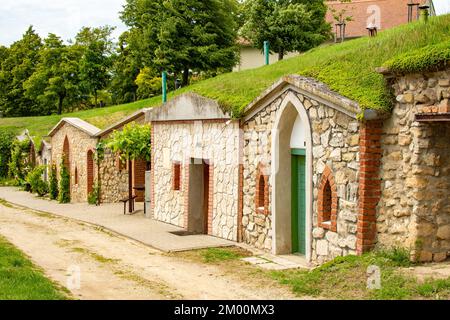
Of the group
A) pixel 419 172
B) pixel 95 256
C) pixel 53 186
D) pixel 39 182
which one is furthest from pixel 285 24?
pixel 419 172

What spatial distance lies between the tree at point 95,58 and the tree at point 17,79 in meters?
5.96

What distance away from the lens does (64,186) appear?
85.1 feet

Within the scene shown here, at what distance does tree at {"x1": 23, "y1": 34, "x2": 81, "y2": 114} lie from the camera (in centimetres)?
5025

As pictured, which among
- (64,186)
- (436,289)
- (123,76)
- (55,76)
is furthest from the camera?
(55,76)

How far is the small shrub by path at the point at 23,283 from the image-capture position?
25.6 feet

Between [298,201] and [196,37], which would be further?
[196,37]

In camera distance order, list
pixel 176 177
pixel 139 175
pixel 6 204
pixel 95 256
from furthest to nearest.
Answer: pixel 6 204 < pixel 139 175 < pixel 176 177 < pixel 95 256

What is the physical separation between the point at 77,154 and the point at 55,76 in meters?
27.4

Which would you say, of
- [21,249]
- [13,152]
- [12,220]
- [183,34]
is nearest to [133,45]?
[183,34]

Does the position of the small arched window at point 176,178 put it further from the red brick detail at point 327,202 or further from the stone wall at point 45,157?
the stone wall at point 45,157

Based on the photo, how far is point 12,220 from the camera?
19062 mm

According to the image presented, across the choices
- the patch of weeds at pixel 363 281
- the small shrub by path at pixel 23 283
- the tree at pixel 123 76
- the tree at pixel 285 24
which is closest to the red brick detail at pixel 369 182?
the patch of weeds at pixel 363 281

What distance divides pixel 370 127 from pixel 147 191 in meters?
10.6

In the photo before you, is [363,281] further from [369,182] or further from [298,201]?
[298,201]
